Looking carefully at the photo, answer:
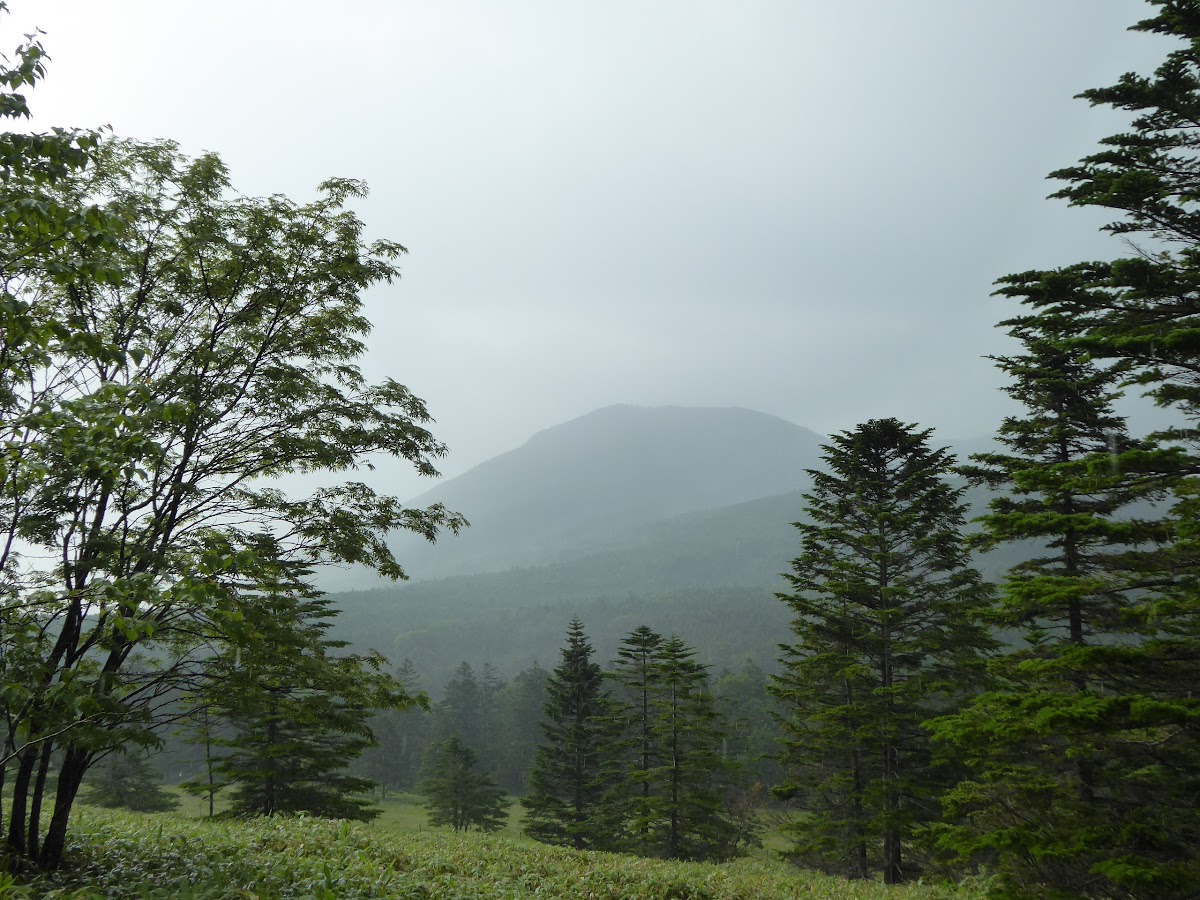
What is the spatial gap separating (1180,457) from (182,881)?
14.7m

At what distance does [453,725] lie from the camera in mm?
88188

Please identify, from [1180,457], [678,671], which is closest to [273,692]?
[1180,457]

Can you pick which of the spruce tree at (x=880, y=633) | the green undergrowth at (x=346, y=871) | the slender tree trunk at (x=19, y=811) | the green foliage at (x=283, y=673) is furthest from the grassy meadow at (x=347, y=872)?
the spruce tree at (x=880, y=633)

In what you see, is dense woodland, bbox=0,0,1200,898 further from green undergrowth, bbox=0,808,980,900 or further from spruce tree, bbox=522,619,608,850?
spruce tree, bbox=522,619,608,850

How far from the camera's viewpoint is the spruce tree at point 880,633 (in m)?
19.8

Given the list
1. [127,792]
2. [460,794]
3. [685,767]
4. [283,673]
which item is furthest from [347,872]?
[127,792]

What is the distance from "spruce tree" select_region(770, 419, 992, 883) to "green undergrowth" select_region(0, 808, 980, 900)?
17.2ft

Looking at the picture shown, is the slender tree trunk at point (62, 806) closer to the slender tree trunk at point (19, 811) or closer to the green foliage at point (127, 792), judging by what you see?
the slender tree trunk at point (19, 811)

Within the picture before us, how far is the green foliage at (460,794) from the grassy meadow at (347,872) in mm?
40517

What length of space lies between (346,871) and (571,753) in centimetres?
3231

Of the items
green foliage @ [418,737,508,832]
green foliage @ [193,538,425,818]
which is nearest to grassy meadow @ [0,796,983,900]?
green foliage @ [193,538,425,818]

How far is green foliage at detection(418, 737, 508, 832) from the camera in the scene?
51.5 metres

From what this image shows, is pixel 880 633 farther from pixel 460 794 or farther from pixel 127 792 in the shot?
pixel 127 792

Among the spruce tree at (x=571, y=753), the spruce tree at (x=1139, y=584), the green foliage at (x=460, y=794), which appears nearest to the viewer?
the spruce tree at (x=1139, y=584)
